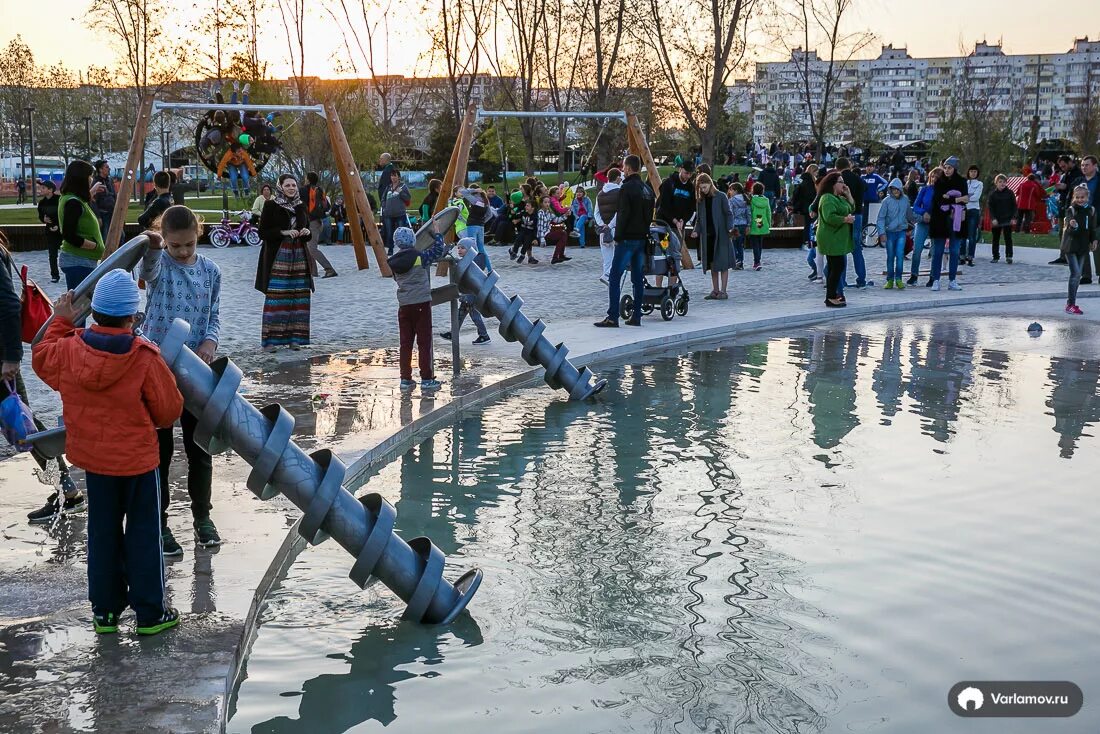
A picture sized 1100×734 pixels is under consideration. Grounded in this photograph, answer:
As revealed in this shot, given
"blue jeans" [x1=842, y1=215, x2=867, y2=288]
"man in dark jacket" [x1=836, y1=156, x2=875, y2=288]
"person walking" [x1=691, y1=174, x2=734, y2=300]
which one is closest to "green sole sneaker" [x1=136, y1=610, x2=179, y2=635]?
"man in dark jacket" [x1=836, y1=156, x2=875, y2=288]

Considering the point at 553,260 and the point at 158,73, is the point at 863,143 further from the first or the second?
the point at 553,260

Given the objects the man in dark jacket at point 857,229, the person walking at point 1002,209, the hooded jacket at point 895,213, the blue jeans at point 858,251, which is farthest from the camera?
the person walking at point 1002,209

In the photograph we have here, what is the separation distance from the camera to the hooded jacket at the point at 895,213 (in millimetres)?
17984

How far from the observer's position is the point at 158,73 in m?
45.2

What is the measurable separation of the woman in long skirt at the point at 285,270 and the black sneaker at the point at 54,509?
5.80m

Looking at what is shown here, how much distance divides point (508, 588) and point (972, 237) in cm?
1889

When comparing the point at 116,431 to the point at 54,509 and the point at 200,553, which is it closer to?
the point at 200,553

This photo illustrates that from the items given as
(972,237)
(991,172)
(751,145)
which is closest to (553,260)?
(972,237)

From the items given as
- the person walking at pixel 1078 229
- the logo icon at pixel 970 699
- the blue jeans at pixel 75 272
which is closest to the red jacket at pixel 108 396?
the logo icon at pixel 970 699

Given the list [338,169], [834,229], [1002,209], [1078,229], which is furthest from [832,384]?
[338,169]

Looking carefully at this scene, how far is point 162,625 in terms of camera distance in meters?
4.79

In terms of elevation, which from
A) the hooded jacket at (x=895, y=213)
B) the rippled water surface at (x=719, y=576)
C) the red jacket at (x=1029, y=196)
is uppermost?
the red jacket at (x=1029, y=196)

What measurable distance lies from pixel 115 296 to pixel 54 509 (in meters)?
2.34

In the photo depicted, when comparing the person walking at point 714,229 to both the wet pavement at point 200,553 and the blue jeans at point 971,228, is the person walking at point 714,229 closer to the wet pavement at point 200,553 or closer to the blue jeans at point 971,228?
the wet pavement at point 200,553
